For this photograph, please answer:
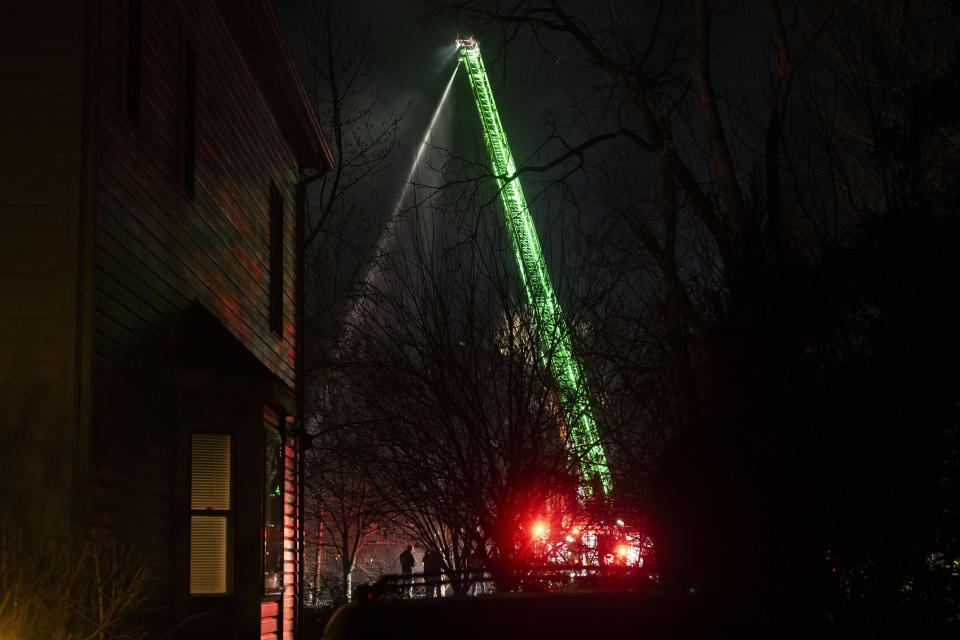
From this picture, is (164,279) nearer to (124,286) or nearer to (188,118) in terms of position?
(124,286)

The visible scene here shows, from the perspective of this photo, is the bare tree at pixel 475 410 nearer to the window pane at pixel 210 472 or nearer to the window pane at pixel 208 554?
the window pane at pixel 210 472

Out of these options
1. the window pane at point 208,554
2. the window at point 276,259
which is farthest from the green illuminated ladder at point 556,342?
the window pane at point 208,554

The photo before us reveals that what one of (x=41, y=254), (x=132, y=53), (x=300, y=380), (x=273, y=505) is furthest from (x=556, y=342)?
(x=41, y=254)

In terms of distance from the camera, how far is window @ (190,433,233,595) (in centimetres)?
1080

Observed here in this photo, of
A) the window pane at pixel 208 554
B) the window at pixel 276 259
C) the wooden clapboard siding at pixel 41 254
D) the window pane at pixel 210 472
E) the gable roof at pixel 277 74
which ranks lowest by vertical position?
the window pane at pixel 208 554

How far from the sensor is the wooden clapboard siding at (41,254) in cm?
827

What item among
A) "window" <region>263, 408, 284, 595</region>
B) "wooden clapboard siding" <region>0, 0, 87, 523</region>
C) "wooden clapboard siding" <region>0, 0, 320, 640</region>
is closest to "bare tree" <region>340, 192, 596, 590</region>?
"window" <region>263, 408, 284, 595</region>

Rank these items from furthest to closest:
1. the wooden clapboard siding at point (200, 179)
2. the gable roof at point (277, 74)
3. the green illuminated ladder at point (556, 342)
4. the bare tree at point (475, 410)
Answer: the green illuminated ladder at point (556, 342)
the gable roof at point (277, 74)
the bare tree at point (475, 410)
the wooden clapboard siding at point (200, 179)

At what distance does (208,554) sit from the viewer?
10.9 meters

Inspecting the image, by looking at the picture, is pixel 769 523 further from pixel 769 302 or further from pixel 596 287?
pixel 596 287

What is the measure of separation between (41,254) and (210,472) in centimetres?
328

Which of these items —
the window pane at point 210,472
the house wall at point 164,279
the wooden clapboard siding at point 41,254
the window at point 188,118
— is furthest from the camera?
the window at point 188,118

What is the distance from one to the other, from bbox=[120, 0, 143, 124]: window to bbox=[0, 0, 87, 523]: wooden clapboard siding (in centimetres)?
89

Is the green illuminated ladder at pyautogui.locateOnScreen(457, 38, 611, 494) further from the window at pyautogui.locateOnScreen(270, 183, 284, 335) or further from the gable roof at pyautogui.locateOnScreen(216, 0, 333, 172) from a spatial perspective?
the window at pyautogui.locateOnScreen(270, 183, 284, 335)
